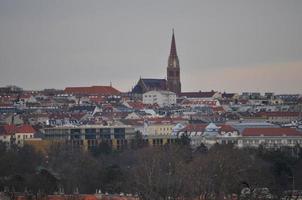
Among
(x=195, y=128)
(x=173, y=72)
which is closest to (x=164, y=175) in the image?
(x=195, y=128)

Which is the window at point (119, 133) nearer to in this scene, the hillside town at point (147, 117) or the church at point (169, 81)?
the hillside town at point (147, 117)

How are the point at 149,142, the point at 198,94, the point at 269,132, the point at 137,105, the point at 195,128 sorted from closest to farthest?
the point at 149,142, the point at 269,132, the point at 195,128, the point at 137,105, the point at 198,94

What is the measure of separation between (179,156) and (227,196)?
35.1 ft

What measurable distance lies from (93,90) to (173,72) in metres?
8.14

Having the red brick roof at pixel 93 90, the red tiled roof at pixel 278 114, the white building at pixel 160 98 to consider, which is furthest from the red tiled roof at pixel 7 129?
the red brick roof at pixel 93 90

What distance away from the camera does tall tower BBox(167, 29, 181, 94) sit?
443 feet

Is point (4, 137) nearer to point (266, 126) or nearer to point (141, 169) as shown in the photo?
point (266, 126)

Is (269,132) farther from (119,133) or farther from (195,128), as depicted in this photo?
(119,133)

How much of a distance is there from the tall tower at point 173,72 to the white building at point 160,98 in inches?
179

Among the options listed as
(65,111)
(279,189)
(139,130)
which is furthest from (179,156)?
(65,111)

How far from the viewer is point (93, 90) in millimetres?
135875

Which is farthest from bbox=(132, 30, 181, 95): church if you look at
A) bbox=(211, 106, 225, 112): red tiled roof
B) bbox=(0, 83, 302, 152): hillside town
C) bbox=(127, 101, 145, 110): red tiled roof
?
bbox=(211, 106, 225, 112): red tiled roof

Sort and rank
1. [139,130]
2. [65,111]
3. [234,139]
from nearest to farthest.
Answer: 1. [234,139]
2. [139,130]
3. [65,111]

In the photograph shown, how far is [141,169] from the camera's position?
51.8 m
